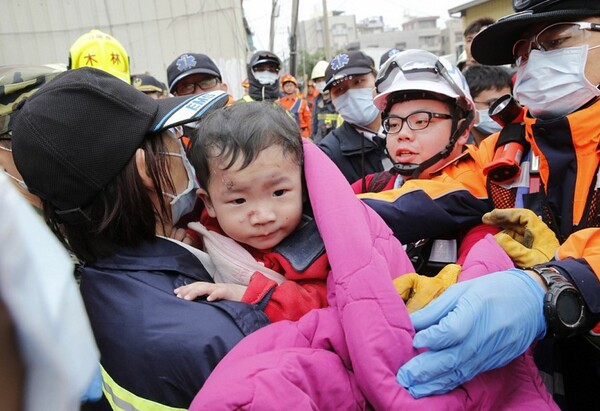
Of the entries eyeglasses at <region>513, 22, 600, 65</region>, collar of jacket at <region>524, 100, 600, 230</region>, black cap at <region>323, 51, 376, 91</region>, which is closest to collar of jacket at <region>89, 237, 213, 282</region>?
collar of jacket at <region>524, 100, 600, 230</region>

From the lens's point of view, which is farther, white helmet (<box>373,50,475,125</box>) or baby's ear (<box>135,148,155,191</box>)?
white helmet (<box>373,50,475,125</box>)

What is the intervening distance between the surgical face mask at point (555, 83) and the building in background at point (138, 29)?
38.4 feet

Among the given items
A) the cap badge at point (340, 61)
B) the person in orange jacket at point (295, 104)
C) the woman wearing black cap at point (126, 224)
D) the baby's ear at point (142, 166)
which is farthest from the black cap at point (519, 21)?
the person in orange jacket at point (295, 104)

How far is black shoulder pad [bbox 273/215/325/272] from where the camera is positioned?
1454 millimetres

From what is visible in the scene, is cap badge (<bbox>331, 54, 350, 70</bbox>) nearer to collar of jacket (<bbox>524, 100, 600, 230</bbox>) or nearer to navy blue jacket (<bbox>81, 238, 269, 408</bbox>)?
collar of jacket (<bbox>524, 100, 600, 230</bbox>)

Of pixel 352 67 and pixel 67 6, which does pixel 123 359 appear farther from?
pixel 67 6

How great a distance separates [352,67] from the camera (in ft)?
13.8

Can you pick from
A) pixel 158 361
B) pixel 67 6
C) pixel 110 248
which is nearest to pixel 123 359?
pixel 158 361

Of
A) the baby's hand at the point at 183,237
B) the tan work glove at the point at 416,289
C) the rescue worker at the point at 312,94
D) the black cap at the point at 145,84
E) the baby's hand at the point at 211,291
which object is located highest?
the black cap at the point at 145,84

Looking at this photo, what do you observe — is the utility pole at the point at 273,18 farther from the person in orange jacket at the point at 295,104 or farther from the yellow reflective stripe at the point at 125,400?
the yellow reflective stripe at the point at 125,400

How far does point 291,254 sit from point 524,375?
2.54ft

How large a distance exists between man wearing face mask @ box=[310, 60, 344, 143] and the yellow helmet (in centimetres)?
423

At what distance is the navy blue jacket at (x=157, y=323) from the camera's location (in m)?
1.25

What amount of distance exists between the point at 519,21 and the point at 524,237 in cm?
91
